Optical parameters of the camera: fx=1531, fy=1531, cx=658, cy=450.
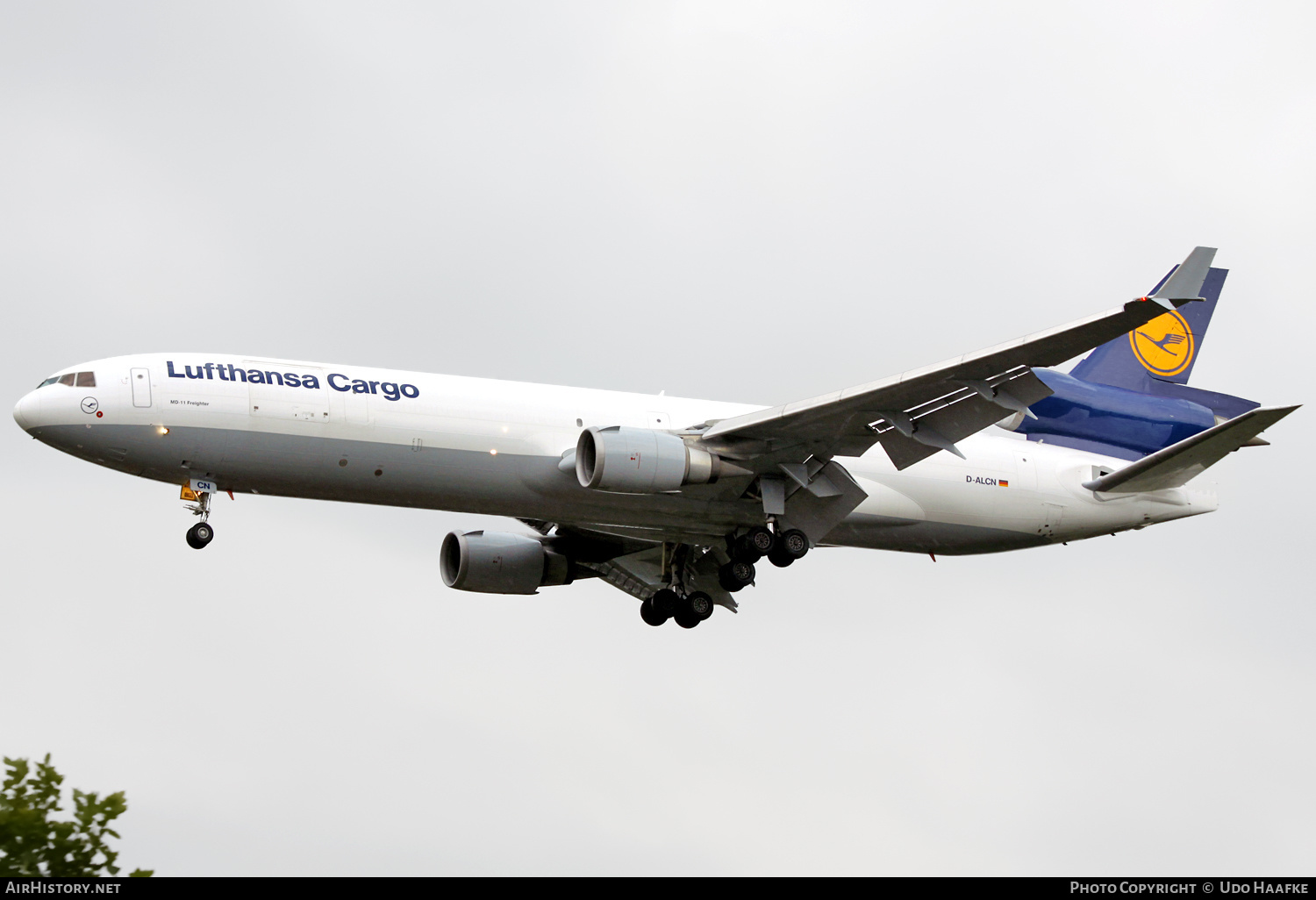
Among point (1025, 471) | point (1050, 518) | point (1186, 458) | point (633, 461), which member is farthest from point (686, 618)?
point (1186, 458)

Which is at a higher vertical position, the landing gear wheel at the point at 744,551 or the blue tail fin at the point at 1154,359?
the blue tail fin at the point at 1154,359

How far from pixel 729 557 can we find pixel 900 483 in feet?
15.4

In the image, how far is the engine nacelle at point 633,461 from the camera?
33250 millimetres

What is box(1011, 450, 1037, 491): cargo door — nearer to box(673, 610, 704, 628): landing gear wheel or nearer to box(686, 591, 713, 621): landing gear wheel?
box(686, 591, 713, 621): landing gear wheel

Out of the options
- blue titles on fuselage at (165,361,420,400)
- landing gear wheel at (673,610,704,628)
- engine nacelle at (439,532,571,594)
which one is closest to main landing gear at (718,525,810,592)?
landing gear wheel at (673,610,704,628)

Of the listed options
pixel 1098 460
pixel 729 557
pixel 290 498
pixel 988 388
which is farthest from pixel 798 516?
pixel 290 498

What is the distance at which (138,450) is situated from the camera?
33.1m

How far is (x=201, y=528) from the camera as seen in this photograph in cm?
3412

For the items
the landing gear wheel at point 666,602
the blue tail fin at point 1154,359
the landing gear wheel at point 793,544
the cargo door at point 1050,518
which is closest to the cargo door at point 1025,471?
the cargo door at point 1050,518

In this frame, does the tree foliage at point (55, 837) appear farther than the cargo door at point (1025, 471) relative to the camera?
No

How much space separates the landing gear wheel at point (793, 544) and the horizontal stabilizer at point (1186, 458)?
28.3 ft

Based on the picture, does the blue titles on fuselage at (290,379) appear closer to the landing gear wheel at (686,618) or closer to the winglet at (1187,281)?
the landing gear wheel at (686,618)

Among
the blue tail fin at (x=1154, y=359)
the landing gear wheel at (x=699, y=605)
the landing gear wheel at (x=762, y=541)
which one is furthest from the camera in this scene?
the blue tail fin at (x=1154, y=359)
